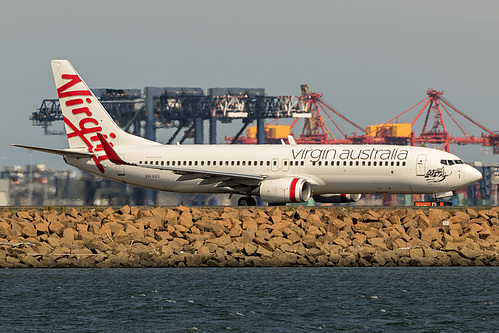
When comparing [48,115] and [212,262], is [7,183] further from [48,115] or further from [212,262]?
[212,262]

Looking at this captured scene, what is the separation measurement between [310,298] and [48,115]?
11178 cm

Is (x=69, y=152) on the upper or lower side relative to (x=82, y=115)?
lower

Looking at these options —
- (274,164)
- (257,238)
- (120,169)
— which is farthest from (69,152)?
(257,238)

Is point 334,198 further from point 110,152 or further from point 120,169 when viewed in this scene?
point 110,152

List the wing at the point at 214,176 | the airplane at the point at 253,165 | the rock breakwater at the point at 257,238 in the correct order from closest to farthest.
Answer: the rock breakwater at the point at 257,238
the airplane at the point at 253,165
the wing at the point at 214,176

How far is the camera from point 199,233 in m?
40.0

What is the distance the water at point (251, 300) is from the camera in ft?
85.2

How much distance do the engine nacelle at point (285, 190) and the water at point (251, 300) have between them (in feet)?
37.7

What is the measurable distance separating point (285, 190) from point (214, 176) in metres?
4.12

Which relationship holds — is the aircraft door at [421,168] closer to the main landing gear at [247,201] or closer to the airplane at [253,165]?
the airplane at [253,165]

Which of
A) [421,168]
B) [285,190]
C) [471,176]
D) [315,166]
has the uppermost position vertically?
[315,166]

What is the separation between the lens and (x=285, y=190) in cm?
4712

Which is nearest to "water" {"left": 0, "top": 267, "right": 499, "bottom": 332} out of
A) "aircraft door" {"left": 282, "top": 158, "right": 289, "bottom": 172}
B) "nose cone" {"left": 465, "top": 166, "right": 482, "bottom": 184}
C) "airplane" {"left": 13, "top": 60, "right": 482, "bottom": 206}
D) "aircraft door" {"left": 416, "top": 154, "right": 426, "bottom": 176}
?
"nose cone" {"left": 465, "top": 166, "right": 482, "bottom": 184}

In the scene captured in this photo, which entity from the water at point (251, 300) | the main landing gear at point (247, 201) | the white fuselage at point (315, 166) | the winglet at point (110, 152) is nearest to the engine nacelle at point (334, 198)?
the white fuselage at point (315, 166)
